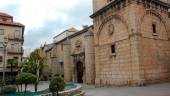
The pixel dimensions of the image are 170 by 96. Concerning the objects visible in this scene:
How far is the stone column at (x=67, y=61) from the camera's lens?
112ft

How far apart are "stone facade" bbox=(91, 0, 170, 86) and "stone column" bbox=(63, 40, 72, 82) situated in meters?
12.5

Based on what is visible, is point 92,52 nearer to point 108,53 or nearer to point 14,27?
point 108,53

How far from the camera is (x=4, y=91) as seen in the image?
15.8 meters

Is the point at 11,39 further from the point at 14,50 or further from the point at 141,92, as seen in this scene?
the point at 141,92

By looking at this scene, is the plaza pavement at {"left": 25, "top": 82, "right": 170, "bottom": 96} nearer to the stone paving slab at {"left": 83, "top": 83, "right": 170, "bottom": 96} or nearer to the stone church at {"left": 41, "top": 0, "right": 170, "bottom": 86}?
the stone paving slab at {"left": 83, "top": 83, "right": 170, "bottom": 96}

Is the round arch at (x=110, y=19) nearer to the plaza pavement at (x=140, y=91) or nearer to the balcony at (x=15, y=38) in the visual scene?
the plaza pavement at (x=140, y=91)

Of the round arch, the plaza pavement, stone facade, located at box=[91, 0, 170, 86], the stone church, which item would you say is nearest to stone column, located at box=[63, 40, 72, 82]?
the stone church

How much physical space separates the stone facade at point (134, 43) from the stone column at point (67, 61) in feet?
41.0

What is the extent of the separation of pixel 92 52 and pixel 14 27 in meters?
19.9

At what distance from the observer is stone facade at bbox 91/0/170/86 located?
57.4 ft

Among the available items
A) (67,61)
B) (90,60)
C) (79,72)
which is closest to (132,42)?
(90,60)

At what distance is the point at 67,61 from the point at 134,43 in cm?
1882

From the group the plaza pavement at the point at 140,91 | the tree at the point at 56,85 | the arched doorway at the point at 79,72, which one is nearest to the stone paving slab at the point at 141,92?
the plaza pavement at the point at 140,91

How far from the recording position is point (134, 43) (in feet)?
57.0
